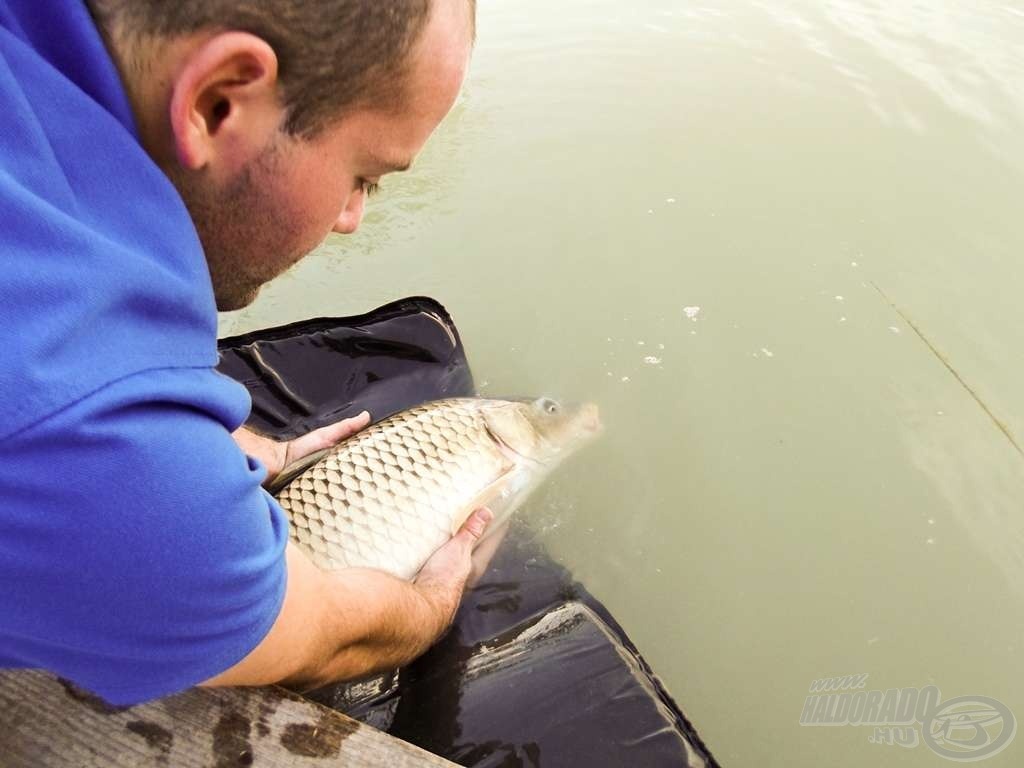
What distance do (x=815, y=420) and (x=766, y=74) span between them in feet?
9.77

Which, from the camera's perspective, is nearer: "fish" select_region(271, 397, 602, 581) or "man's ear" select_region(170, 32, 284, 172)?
A: "man's ear" select_region(170, 32, 284, 172)

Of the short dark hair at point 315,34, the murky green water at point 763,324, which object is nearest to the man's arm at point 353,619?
the murky green water at point 763,324

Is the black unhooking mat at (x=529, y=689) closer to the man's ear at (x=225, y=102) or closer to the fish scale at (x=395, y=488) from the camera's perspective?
the fish scale at (x=395, y=488)

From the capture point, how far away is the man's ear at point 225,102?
852 millimetres

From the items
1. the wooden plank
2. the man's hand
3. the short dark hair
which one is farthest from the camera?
the man's hand

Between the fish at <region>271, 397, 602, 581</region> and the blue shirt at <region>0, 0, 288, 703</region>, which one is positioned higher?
the blue shirt at <region>0, 0, 288, 703</region>

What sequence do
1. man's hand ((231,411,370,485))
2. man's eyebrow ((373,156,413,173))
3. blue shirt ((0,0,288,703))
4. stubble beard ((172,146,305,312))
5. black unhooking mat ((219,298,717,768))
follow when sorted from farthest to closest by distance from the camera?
man's hand ((231,411,370,485)) → black unhooking mat ((219,298,717,768)) → man's eyebrow ((373,156,413,173)) → stubble beard ((172,146,305,312)) → blue shirt ((0,0,288,703))

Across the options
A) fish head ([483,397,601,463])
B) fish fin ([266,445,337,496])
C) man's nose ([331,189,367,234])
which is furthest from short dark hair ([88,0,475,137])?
fish head ([483,397,601,463])

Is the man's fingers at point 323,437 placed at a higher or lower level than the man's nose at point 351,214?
lower

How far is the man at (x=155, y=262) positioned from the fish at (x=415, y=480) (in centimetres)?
70

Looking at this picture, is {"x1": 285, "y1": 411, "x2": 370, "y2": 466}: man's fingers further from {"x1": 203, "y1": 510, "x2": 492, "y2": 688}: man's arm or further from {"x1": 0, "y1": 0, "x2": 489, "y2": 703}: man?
{"x1": 0, "y1": 0, "x2": 489, "y2": 703}: man

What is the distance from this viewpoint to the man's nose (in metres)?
1.21

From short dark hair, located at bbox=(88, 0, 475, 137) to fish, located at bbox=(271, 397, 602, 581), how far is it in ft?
3.51

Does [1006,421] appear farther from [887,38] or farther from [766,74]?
[887,38]
